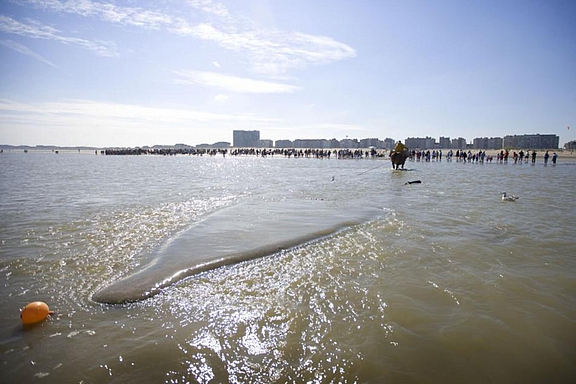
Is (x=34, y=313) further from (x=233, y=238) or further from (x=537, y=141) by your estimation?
(x=537, y=141)

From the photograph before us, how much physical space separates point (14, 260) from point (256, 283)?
5101 mm

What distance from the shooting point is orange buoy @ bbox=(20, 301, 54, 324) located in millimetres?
4020

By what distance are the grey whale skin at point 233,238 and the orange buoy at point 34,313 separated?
25.8 inches

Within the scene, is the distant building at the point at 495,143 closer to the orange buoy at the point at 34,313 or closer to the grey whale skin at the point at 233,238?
the grey whale skin at the point at 233,238

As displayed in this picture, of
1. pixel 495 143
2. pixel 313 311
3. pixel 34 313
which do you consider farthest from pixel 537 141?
pixel 34 313

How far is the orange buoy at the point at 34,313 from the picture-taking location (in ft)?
13.2

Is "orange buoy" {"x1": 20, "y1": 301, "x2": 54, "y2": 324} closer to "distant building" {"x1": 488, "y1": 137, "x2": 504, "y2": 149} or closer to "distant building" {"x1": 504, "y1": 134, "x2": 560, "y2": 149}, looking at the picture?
"distant building" {"x1": 504, "y1": 134, "x2": 560, "y2": 149}

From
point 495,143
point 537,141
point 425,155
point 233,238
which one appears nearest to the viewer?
point 233,238

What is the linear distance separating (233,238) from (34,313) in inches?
170

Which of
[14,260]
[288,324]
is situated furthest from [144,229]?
[288,324]

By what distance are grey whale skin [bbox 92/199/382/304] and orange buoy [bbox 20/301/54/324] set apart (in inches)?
25.8

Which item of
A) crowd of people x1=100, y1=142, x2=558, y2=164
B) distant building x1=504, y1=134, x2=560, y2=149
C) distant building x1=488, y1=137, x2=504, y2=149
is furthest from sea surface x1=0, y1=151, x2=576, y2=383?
distant building x1=488, y1=137, x2=504, y2=149

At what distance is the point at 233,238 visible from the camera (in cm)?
789

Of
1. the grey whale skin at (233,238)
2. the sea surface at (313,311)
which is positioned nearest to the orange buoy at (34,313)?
the sea surface at (313,311)
